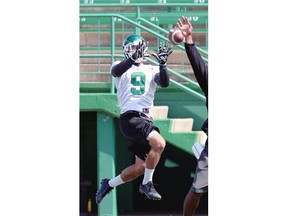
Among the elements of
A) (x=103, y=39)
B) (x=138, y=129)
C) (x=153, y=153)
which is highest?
(x=103, y=39)

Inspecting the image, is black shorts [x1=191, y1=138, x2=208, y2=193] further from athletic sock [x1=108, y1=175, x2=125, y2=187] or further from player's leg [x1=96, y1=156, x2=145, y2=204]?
athletic sock [x1=108, y1=175, x2=125, y2=187]

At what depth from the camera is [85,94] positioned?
11672 millimetres

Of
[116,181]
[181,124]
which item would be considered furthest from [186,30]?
[181,124]

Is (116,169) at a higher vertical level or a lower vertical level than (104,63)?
lower

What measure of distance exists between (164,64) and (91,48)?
3067 mm

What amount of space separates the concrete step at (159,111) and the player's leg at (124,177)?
1.16 metres

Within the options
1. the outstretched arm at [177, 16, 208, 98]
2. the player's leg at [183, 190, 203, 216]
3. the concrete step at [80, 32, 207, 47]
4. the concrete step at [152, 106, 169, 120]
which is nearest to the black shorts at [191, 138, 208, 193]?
the player's leg at [183, 190, 203, 216]

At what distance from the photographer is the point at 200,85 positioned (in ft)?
30.8

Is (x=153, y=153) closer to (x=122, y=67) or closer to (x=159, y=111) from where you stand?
(x=122, y=67)

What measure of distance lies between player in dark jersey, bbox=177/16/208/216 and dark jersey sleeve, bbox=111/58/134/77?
2.13 ft

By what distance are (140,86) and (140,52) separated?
387mm

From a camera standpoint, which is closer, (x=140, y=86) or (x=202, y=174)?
(x=202, y=174)
